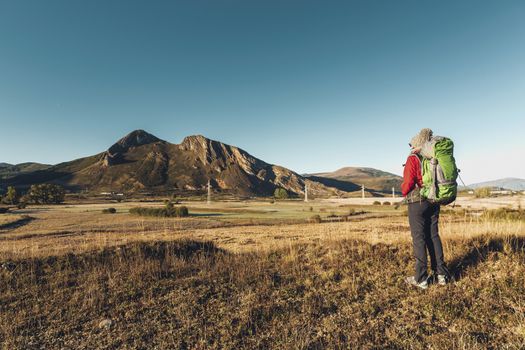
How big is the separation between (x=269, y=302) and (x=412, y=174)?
11.7ft

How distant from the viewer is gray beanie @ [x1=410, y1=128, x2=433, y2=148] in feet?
16.8

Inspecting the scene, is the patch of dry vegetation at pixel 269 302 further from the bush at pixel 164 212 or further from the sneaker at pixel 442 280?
the bush at pixel 164 212

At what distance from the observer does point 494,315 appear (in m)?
3.83

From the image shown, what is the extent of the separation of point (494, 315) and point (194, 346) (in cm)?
422

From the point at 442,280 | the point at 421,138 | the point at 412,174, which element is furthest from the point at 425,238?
the point at 421,138

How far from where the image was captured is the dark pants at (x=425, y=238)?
4.98m

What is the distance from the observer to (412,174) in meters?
5.11

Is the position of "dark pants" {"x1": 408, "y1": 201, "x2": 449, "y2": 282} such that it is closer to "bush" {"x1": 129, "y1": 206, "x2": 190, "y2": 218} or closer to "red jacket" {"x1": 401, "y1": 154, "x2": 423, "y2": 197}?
"red jacket" {"x1": 401, "y1": 154, "x2": 423, "y2": 197}

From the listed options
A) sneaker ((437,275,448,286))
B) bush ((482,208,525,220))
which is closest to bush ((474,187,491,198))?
bush ((482,208,525,220))

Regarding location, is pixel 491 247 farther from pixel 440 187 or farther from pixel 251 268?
pixel 251 268

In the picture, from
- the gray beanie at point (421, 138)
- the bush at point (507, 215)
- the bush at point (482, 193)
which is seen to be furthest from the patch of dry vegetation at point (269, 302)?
the bush at point (482, 193)

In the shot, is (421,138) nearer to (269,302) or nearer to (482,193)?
(269,302)

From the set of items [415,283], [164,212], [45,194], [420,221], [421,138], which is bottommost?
[164,212]

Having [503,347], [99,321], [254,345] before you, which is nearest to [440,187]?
[503,347]
